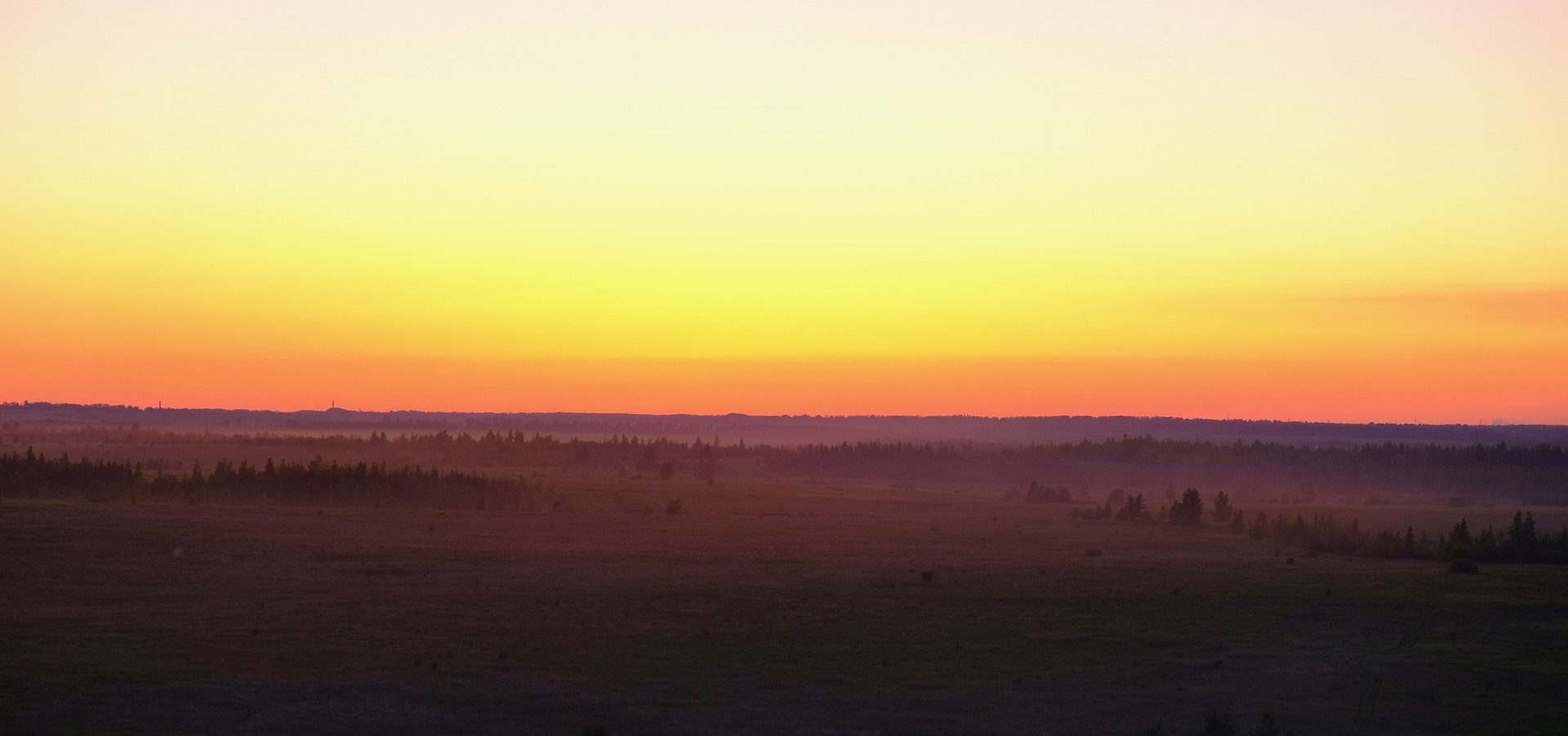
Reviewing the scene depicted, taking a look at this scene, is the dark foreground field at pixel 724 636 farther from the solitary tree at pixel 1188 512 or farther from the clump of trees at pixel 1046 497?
the clump of trees at pixel 1046 497

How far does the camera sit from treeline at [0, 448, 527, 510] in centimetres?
4900

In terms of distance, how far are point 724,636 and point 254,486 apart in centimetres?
3430

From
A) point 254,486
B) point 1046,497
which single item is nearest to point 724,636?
point 254,486

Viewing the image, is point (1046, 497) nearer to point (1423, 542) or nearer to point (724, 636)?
point (1423, 542)

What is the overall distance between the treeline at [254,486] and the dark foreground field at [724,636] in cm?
1150

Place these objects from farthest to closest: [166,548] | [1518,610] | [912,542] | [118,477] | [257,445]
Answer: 1. [257,445]
2. [118,477]
3. [912,542]
4. [166,548]
5. [1518,610]

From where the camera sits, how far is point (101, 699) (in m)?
17.9

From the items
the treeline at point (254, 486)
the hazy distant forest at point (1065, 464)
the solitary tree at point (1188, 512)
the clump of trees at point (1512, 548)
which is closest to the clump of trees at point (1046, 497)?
the hazy distant forest at point (1065, 464)

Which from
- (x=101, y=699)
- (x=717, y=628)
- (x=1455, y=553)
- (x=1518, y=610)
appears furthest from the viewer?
(x=1455, y=553)

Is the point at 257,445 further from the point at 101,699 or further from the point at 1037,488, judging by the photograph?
the point at 101,699

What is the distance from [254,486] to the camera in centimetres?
5206

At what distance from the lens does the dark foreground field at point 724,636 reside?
1825 centimetres

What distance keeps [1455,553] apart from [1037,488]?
38.4m

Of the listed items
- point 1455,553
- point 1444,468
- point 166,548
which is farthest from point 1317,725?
point 1444,468
